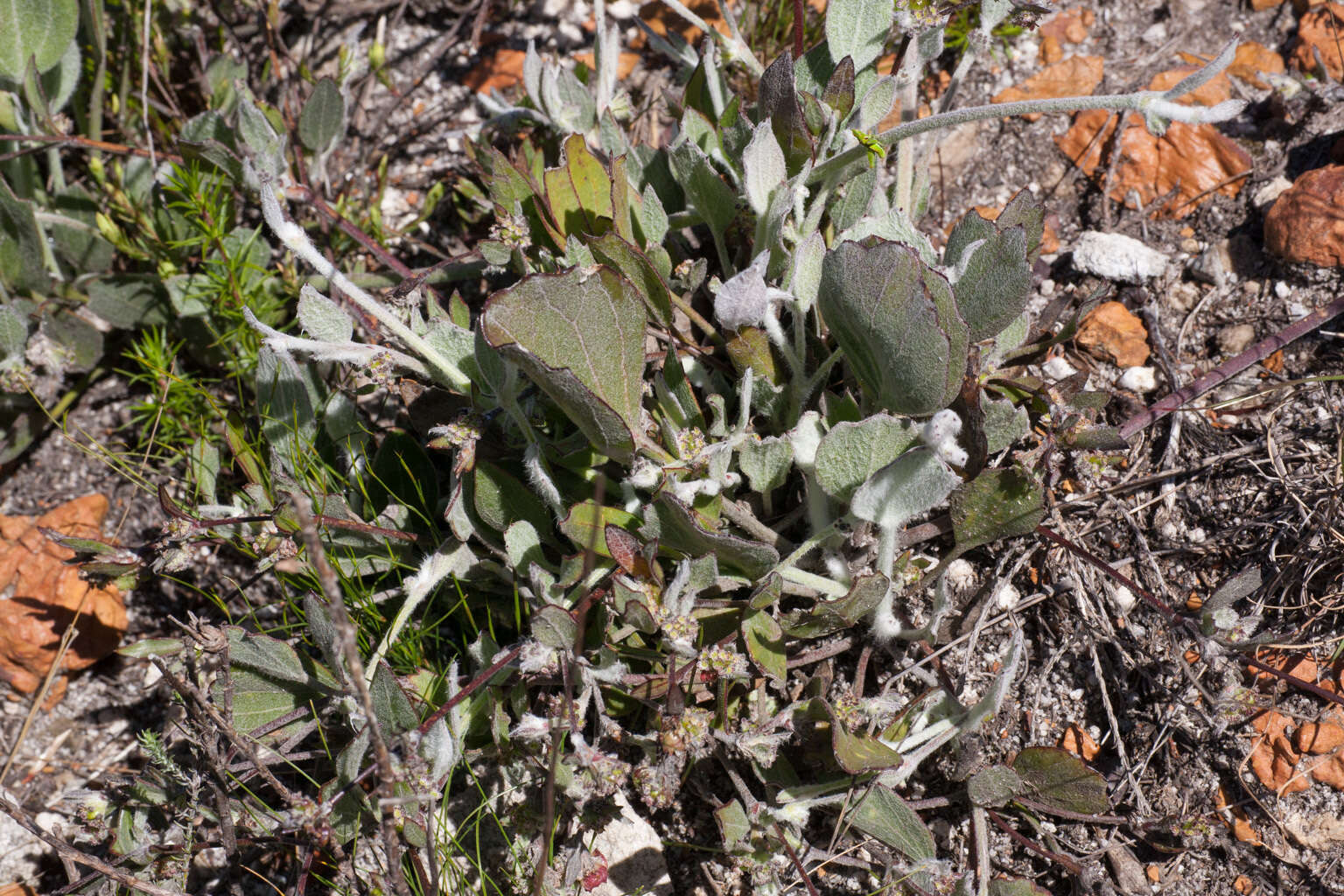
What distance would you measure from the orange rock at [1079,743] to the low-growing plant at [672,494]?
0.64 ft

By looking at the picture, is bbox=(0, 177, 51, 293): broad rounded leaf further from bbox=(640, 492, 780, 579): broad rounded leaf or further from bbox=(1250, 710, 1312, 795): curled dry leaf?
bbox=(1250, 710, 1312, 795): curled dry leaf

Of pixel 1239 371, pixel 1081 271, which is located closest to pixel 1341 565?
pixel 1239 371

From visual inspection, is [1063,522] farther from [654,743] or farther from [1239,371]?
[654,743]

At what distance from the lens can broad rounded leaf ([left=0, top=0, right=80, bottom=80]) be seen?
8.98ft

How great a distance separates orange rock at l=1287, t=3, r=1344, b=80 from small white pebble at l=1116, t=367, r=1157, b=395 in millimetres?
1067

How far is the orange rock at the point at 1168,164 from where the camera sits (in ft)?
8.78

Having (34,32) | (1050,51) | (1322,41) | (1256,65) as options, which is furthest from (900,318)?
(34,32)

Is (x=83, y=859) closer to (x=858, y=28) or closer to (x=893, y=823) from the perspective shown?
(x=893, y=823)

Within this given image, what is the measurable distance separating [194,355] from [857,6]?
2101 millimetres

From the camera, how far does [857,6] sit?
7.50 ft

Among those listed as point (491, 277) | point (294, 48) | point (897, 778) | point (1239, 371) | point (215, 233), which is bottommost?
point (897, 778)

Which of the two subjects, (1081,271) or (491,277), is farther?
(491,277)

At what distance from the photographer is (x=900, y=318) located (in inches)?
73.0

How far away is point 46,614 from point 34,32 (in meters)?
1.64
